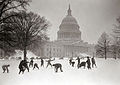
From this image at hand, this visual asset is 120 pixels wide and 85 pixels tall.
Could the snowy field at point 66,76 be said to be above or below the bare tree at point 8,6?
below

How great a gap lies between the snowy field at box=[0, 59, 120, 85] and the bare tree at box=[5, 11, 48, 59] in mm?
394

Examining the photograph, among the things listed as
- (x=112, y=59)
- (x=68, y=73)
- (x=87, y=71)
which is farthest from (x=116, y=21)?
(x=68, y=73)

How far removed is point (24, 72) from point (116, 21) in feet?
7.07

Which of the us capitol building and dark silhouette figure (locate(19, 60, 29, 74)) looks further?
the us capitol building

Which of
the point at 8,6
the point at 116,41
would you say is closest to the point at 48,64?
the point at 8,6

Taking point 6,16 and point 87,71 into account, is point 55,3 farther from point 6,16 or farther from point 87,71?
point 87,71

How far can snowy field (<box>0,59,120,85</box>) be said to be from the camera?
399 cm

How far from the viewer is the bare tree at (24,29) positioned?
3.96 metres

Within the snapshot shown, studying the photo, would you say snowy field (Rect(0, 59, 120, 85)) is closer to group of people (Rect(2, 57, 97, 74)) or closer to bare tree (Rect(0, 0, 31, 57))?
group of people (Rect(2, 57, 97, 74))

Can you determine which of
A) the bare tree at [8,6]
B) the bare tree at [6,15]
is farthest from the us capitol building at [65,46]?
the bare tree at [8,6]

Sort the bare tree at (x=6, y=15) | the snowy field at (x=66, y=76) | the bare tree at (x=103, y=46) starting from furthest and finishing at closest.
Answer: the bare tree at (x=103, y=46)
the snowy field at (x=66, y=76)
the bare tree at (x=6, y=15)

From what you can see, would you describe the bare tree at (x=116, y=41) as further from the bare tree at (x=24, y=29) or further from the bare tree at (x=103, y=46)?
the bare tree at (x=24, y=29)

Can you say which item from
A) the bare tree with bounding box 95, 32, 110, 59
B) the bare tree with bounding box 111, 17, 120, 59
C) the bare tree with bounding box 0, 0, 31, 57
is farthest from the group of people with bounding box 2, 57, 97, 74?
the bare tree with bounding box 111, 17, 120, 59

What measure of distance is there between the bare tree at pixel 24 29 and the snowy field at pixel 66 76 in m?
0.39
